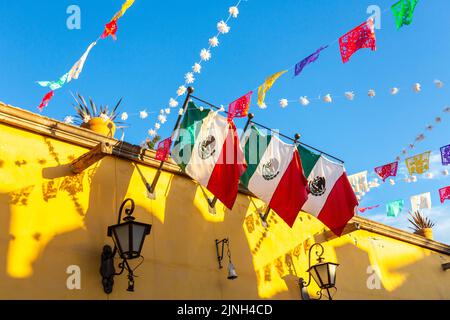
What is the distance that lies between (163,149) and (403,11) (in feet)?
13.2

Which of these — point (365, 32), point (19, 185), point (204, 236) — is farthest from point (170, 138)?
point (365, 32)

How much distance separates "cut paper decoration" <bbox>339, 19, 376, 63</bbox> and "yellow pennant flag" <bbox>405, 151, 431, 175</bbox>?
3771mm

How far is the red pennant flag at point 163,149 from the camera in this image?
305 inches

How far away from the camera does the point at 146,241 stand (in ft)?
24.8

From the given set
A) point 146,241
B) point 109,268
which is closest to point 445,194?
point 146,241

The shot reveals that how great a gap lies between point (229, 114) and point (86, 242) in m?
2.92

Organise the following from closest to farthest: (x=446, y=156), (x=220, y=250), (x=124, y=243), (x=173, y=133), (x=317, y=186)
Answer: (x=124, y=243), (x=173, y=133), (x=220, y=250), (x=317, y=186), (x=446, y=156)

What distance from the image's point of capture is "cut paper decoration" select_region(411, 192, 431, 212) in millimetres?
11578

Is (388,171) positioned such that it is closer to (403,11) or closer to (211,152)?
(403,11)

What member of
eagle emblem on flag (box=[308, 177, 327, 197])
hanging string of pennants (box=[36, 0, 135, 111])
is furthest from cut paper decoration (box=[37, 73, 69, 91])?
eagle emblem on flag (box=[308, 177, 327, 197])

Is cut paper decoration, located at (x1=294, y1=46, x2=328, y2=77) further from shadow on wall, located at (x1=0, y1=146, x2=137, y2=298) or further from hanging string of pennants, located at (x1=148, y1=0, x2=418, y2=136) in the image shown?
shadow on wall, located at (x1=0, y1=146, x2=137, y2=298)

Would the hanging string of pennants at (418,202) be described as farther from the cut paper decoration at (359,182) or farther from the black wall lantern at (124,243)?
the black wall lantern at (124,243)

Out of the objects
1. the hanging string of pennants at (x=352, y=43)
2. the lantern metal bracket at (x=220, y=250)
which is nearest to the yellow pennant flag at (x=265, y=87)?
the hanging string of pennants at (x=352, y=43)
